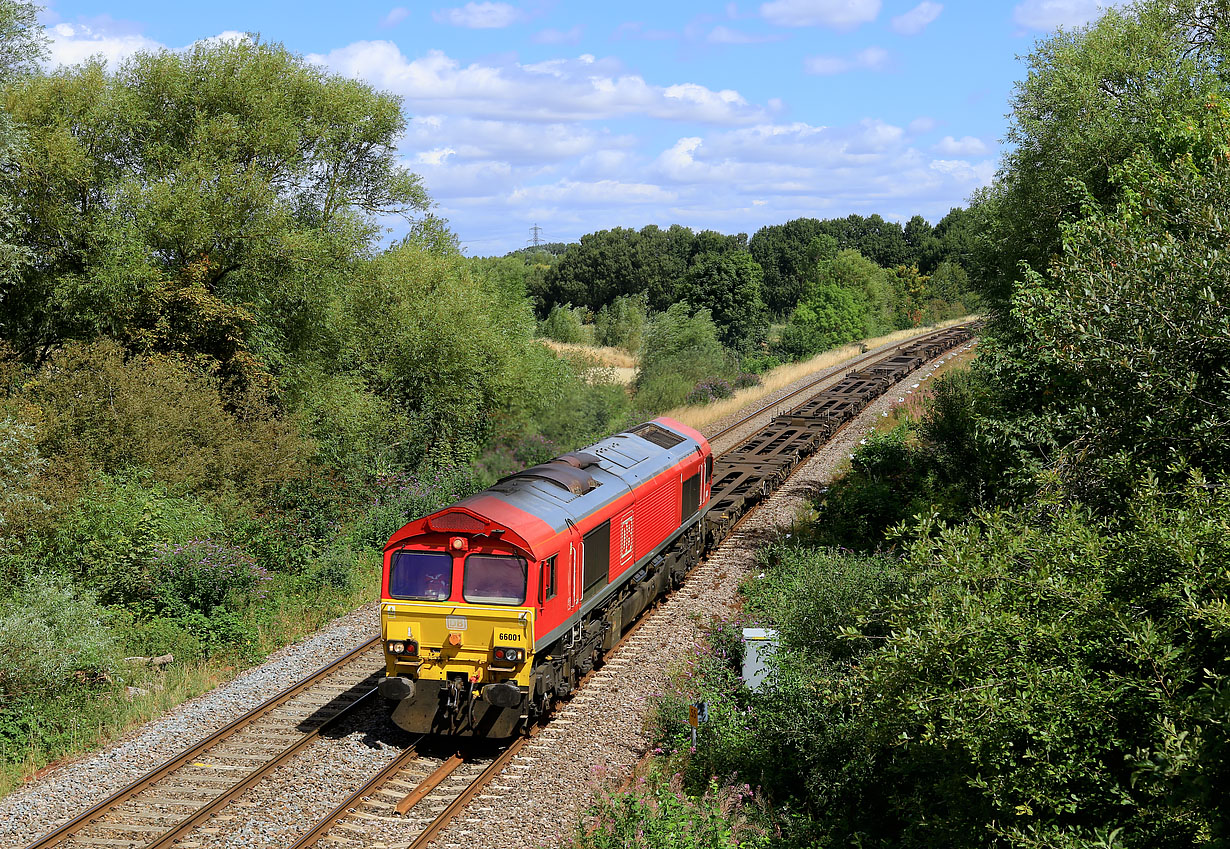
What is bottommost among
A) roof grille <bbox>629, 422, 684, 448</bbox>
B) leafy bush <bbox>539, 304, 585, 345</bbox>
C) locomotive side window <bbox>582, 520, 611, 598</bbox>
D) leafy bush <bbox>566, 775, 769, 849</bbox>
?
leafy bush <bbox>566, 775, 769, 849</bbox>

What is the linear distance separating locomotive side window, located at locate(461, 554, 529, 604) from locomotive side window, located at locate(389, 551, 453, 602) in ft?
0.93

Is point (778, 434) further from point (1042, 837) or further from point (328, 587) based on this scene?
point (1042, 837)

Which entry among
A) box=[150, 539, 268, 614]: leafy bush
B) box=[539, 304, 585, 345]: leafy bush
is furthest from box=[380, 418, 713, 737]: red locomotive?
box=[539, 304, 585, 345]: leafy bush

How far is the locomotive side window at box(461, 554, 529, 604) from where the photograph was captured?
1280cm

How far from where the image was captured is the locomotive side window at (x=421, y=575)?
13.1m

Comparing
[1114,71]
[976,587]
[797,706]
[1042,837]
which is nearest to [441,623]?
[797,706]

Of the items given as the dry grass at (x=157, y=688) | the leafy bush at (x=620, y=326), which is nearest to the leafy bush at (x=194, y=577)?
the dry grass at (x=157, y=688)

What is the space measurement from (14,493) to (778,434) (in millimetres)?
22916

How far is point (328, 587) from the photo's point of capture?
804 inches

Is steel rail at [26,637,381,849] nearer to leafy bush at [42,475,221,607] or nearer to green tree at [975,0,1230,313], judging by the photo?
leafy bush at [42,475,221,607]

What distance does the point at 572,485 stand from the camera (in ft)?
50.3

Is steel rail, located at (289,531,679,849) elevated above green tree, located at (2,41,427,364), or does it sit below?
below

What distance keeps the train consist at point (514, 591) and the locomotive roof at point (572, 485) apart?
0.10ft

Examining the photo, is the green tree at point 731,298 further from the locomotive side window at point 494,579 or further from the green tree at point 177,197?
the locomotive side window at point 494,579
